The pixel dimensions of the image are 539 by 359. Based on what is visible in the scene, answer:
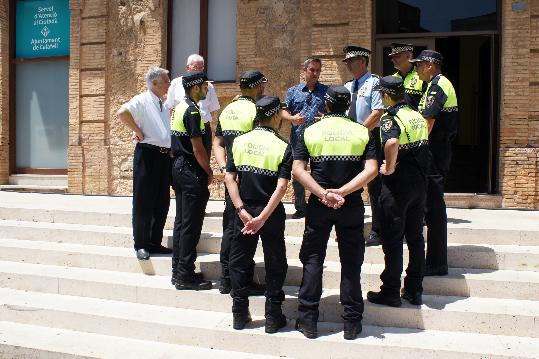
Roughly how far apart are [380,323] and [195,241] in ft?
6.26

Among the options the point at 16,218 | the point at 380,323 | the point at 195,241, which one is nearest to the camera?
the point at 380,323

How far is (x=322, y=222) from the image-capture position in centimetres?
488

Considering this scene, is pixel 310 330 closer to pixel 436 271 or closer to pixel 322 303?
pixel 322 303

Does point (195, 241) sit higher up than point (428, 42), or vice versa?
point (428, 42)


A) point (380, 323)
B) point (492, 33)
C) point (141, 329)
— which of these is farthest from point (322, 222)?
point (492, 33)

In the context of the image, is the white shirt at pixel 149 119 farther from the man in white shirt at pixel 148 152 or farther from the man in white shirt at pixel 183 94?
the man in white shirt at pixel 183 94

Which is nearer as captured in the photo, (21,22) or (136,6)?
(136,6)

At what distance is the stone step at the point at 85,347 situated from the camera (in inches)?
198

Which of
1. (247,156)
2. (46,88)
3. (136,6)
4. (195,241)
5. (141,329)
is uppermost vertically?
(136,6)

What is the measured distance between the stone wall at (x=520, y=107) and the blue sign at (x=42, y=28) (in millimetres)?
8229

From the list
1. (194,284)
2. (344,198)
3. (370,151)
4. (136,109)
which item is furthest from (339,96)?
(136,109)

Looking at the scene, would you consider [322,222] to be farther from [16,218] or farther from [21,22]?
[21,22]

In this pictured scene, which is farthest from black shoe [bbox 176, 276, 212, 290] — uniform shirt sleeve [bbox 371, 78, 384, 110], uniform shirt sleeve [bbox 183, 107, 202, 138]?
uniform shirt sleeve [bbox 371, 78, 384, 110]

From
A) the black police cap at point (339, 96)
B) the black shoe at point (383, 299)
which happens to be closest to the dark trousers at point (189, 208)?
the black police cap at point (339, 96)
